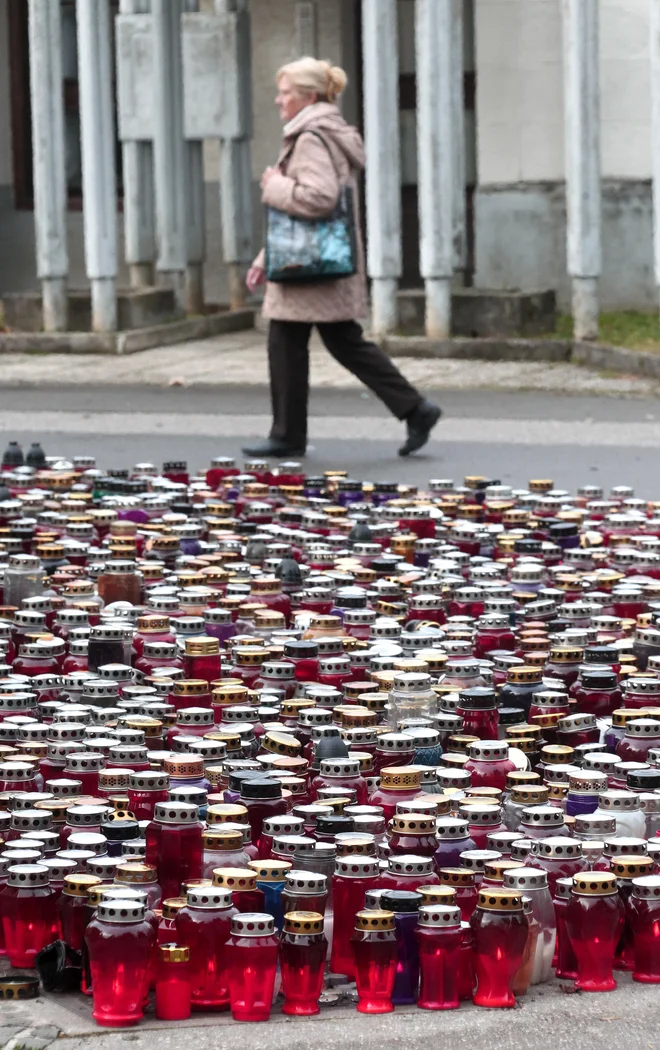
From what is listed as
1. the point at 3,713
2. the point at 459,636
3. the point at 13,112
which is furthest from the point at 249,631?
the point at 13,112

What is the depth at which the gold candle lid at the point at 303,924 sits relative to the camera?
403cm

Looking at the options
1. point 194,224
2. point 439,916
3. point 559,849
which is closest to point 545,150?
point 194,224

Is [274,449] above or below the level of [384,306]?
below

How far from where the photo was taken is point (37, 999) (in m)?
4.10

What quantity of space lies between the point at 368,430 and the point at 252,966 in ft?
29.0

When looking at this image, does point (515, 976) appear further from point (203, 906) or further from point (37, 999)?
point (37, 999)

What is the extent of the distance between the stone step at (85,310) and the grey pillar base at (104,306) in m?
0.17

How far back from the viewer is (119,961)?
3.96 metres

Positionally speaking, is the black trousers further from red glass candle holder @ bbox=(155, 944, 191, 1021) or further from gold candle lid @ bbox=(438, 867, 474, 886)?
red glass candle holder @ bbox=(155, 944, 191, 1021)

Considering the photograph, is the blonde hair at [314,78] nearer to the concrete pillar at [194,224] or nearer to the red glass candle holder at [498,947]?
the red glass candle holder at [498,947]

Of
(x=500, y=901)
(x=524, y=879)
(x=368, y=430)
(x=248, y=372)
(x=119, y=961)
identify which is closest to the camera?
(x=119, y=961)

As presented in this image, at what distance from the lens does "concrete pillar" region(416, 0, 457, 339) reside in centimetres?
1616

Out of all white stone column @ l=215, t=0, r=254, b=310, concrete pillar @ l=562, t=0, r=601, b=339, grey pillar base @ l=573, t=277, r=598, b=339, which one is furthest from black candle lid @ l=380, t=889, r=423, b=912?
white stone column @ l=215, t=0, r=254, b=310

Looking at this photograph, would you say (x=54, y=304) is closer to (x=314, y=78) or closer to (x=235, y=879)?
(x=314, y=78)
